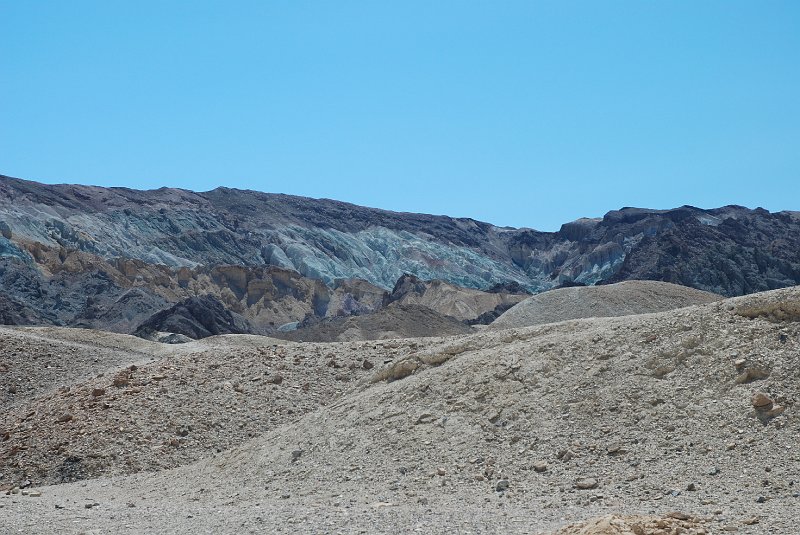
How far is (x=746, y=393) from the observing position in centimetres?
1138

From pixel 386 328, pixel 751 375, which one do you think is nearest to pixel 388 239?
pixel 386 328

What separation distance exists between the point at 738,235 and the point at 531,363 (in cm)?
9299

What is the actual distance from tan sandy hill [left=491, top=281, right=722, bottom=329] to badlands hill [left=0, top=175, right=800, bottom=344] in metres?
22.9

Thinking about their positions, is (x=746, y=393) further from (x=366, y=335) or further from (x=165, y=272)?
(x=165, y=272)

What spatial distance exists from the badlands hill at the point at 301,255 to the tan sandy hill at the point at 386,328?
927 centimetres

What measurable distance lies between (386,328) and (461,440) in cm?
4217

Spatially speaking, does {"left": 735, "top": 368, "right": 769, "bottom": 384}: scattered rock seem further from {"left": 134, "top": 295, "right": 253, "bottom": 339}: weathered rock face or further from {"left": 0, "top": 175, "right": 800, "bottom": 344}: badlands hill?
{"left": 0, "top": 175, "right": 800, "bottom": 344}: badlands hill

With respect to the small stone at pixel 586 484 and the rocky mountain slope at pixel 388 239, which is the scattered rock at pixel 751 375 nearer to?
the small stone at pixel 586 484

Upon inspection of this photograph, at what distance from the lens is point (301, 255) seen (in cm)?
10944

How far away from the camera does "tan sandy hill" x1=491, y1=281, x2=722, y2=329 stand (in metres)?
37.2

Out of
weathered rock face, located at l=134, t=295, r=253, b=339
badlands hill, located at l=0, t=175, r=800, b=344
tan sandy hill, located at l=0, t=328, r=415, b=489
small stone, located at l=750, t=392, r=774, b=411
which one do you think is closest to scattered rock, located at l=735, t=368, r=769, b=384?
small stone, located at l=750, t=392, r=774, b=411

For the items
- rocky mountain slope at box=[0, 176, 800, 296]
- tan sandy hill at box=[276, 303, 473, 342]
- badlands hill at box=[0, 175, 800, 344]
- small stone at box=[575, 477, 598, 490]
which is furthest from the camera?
rocky mountain slope at box=[0, 176, 800, 296]

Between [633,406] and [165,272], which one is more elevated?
[165,272]

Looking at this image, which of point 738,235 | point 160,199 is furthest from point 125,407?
point 160,199
